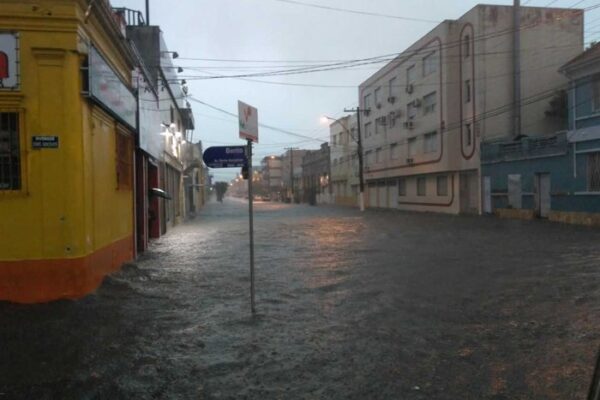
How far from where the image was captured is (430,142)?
40.8 metres

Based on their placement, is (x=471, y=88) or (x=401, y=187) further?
(x=401, y=187)

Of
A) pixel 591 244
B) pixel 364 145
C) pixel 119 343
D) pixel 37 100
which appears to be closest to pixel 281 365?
pixel 119 343

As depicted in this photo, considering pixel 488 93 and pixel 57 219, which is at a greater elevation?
pixel 488 93

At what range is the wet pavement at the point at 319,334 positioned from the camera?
4.87 metres

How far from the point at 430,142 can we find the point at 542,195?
13.9 meters

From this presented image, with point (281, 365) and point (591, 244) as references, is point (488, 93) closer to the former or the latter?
point (591, 244)

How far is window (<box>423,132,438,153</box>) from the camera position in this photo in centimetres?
3969

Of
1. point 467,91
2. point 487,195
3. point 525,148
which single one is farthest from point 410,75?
point 525,148

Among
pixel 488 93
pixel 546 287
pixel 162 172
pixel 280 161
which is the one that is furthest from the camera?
pixel 280 161

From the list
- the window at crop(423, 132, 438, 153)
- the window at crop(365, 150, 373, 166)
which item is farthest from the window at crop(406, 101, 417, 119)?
the window at crop(365, 150, 373, 166)

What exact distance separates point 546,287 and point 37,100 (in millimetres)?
8336

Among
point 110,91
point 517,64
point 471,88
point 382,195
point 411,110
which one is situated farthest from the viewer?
point 382,195

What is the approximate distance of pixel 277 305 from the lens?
8.27m

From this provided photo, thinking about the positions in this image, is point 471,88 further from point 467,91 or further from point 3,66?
point 3,66
